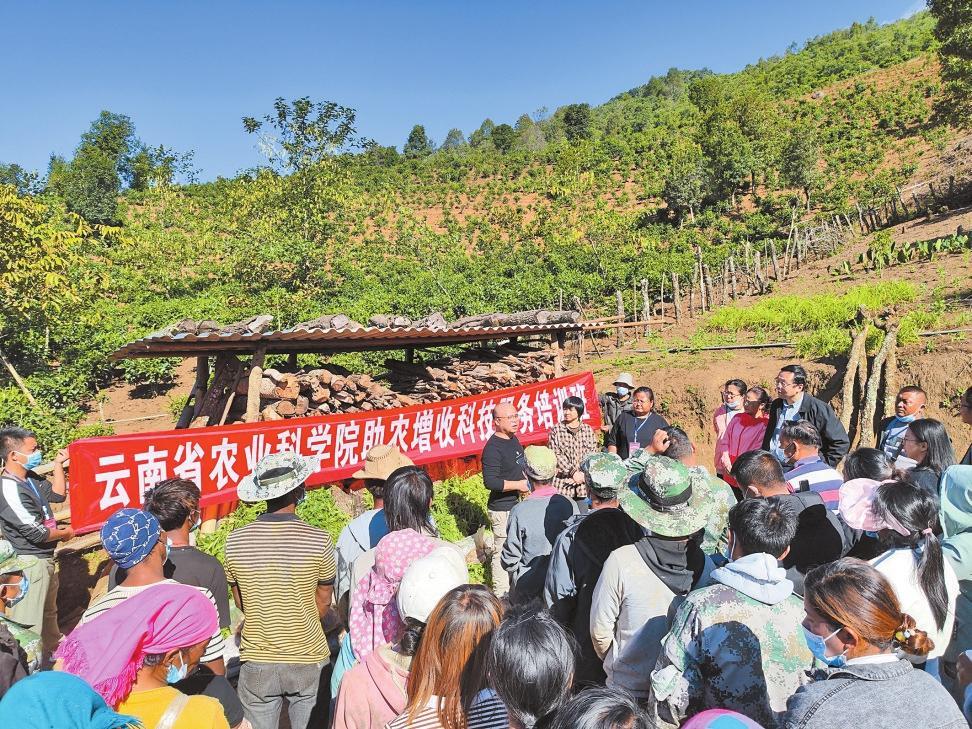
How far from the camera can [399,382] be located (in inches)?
382

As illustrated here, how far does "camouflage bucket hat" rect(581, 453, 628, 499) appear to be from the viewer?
10.1ft

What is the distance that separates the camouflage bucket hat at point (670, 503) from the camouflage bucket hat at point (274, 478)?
1.67 metres

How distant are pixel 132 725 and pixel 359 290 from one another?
25957 millimetres

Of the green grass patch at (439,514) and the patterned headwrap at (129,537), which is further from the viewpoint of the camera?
the green grass patch at (439,514)

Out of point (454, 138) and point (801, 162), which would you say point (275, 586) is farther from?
point (454, 138)

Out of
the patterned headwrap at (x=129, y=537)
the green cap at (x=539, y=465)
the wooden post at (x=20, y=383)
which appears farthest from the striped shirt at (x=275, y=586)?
the wooden post at (x=20, y=383)

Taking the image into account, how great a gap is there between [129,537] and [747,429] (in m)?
5.05

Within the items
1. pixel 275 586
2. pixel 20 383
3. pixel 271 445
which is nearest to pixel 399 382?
pixel 271 445

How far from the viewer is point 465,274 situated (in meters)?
31.3

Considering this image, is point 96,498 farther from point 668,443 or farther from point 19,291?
point 19,291

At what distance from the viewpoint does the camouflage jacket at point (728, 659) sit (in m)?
2.14

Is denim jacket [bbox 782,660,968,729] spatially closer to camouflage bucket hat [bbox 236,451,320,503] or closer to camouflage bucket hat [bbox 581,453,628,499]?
camouflage bucket hat [bbox 581,453,628,499]

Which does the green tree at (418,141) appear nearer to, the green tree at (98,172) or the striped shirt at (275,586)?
the green tree at (98,172)


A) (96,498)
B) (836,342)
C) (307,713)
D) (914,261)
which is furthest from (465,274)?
(307,713)
